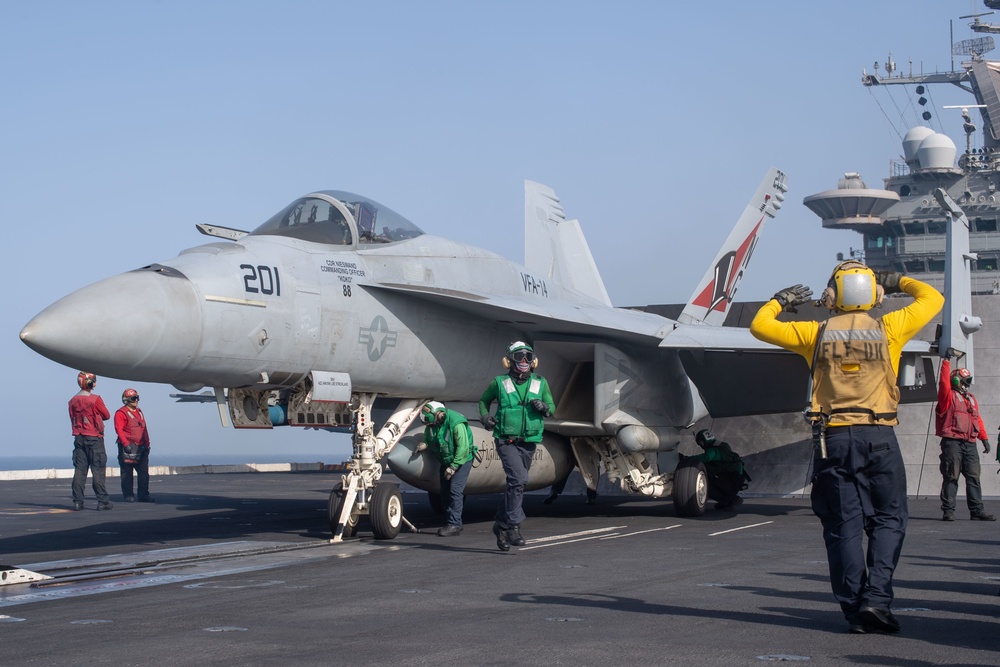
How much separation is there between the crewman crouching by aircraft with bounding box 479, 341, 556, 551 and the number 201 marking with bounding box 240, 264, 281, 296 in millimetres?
2182

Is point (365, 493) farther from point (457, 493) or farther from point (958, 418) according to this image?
point (958, 418)

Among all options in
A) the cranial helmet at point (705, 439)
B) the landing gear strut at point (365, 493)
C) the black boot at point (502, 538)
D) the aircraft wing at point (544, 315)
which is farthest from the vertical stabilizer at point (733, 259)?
the black boot at point (502, 538)

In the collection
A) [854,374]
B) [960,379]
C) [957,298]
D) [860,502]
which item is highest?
[957,298]

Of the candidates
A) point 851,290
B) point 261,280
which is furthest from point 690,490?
point 851,290

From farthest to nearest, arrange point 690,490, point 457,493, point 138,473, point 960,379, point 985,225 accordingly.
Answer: point 985,225, point 138,473, point 690,490, point 960,379, point 457,493

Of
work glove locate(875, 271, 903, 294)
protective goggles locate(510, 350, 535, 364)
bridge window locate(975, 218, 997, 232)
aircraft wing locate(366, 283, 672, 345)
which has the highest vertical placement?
bridge window locate(975, 218, 997, 232)

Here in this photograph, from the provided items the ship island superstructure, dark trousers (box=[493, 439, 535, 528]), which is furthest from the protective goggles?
the ship island superstructure

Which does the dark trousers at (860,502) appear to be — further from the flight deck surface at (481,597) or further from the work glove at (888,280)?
the work glove at (888,280)

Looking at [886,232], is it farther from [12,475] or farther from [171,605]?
[171,605]

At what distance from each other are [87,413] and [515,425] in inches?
359

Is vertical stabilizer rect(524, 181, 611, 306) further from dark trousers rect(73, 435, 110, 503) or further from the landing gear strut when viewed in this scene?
dark trousers rect(73, 435, 110, 503)

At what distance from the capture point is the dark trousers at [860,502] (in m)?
5.38

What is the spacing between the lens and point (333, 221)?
36.4 ft

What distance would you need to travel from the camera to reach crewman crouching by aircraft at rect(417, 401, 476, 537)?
11219 mm
